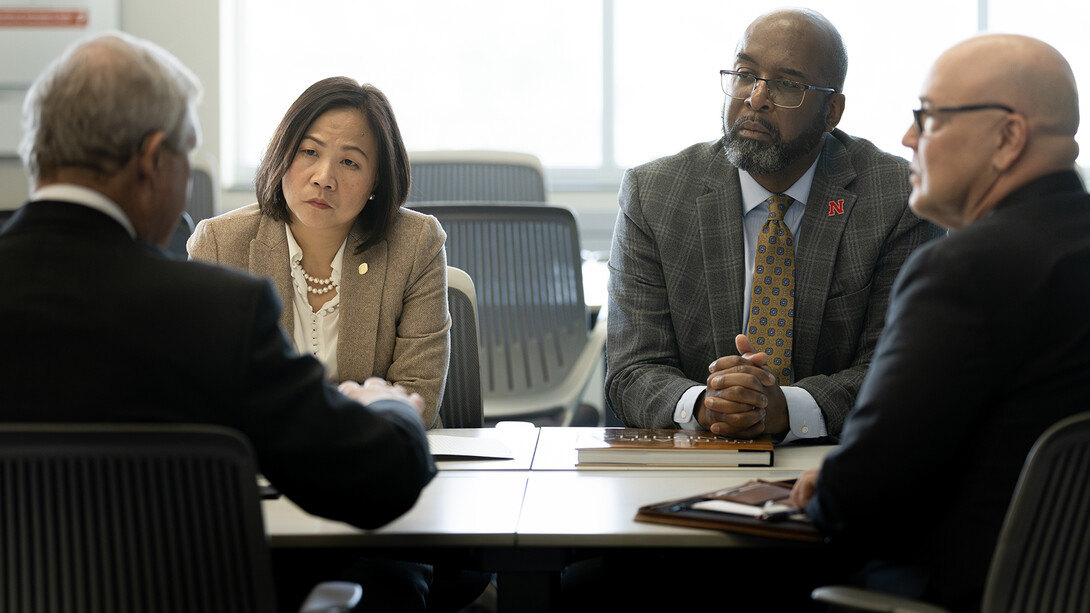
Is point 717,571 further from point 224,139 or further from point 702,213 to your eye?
point 224,139

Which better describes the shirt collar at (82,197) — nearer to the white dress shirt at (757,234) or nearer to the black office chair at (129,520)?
the black office chair at (129,520)

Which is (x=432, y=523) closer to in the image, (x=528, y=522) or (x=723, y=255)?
(x=528, y=522)

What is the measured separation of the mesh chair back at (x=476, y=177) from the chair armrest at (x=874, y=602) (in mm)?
3255

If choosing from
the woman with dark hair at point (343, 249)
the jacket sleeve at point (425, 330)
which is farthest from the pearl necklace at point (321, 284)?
the jacket sleeve at point (425, 330)

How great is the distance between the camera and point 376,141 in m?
2.37

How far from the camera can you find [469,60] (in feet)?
18.2

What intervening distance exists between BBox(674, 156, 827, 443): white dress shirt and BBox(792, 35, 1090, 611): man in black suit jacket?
67 centimetres

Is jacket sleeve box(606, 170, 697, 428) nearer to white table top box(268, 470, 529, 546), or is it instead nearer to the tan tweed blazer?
the tan tweed blazer

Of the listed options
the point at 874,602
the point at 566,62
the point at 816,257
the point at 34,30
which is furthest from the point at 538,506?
the point at 34,30

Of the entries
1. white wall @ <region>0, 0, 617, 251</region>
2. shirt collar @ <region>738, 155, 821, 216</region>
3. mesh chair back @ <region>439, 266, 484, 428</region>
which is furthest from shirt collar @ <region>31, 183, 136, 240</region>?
white wall @ <region>0, 0, 617, 251</region>

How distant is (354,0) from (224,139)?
38.4 inches

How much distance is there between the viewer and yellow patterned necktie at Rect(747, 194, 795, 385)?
239 centimetres

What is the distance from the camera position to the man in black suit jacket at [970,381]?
1.35 m

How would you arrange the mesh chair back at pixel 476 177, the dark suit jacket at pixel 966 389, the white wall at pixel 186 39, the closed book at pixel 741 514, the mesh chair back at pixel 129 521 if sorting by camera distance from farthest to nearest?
1. the white wall at pixel 186 39
2. the mesh chair back at pixel 476 177
3. the closed book at pixel 741 514
4. the dark suit jacket at pixel 966 389
5. the mesh chair back at pixel 129 521
